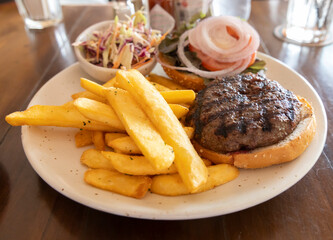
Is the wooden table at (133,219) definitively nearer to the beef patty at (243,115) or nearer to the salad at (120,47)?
the beef patty at (243,115)

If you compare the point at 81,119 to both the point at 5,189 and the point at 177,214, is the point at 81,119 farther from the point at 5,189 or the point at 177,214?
the point at 177,214

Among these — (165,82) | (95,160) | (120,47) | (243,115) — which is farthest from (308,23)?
(95,160)

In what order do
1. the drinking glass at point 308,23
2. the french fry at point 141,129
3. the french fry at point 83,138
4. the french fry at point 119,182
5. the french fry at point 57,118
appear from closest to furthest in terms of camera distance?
1. the french fry at point 141,129
2. the french fry at point 119,182
3. the french fry at point 57,118
4. the french fry at point 83,138
5. the drinking glass at point 308,23

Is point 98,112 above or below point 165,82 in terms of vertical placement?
above

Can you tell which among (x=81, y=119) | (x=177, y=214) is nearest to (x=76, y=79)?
(x=81, y=119)

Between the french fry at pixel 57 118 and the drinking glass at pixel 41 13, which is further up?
the french fry at pixel 57 118

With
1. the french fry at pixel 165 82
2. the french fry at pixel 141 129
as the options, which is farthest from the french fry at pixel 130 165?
the french fry at pixel 165 82

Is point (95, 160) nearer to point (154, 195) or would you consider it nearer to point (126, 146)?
point (126, 146)
